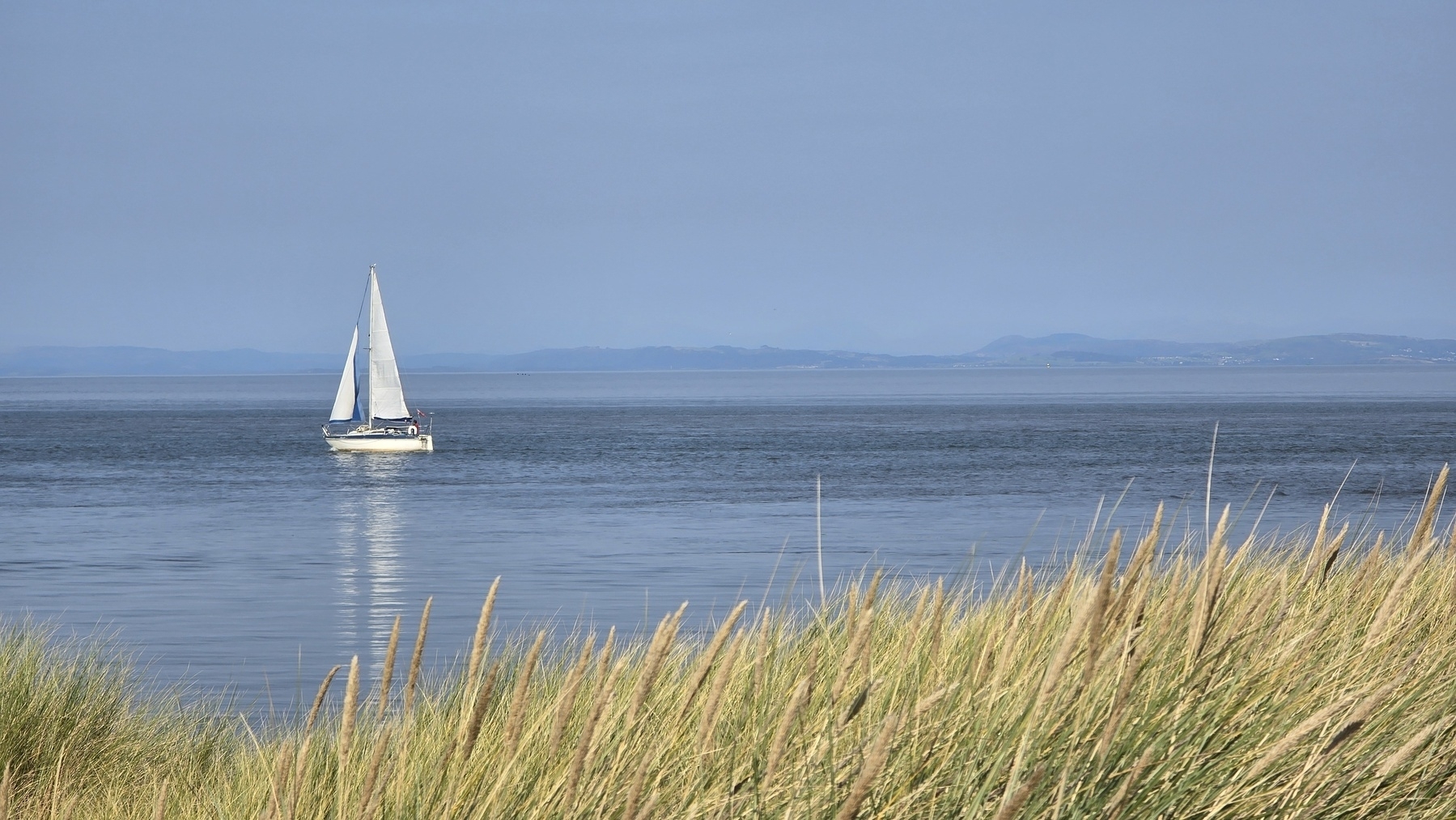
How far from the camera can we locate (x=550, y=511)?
130ft

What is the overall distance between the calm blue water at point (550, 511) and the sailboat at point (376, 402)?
1534 millimetres

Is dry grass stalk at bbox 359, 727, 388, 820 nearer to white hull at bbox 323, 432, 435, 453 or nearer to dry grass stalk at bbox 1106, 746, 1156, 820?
dry grass stalk at bbox 1106, 746, 1156, 820

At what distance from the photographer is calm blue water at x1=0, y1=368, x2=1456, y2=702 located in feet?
71.1

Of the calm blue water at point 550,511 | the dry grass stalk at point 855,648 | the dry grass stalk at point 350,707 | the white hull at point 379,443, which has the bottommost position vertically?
the calm blue water at point 550,511

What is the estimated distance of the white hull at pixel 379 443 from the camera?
63953 millimetres

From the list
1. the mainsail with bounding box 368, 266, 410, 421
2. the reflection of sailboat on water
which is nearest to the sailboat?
the mainsail with bounding box 368, 266, 410, 421

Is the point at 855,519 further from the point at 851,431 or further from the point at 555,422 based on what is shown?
the point at 555,422

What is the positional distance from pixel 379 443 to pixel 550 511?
2733 centimetres

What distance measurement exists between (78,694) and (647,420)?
101m

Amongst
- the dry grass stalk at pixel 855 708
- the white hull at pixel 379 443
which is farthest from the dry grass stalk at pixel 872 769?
the white hull at pixel 379 443

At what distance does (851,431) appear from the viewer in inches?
3477

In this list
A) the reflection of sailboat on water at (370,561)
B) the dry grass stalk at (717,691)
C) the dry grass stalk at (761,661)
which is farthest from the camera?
the reflection of sailboat on water at (370,561)

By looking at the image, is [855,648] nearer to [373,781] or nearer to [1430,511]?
[373,781]

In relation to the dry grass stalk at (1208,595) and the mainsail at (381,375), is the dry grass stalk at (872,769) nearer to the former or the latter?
the dry grass stalk at (1208,595)
